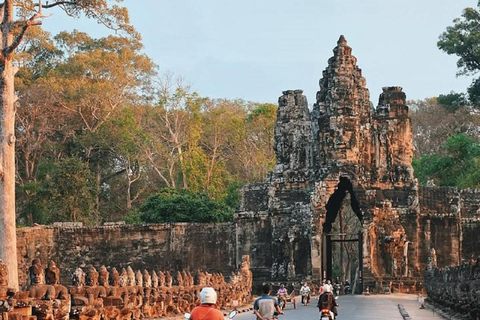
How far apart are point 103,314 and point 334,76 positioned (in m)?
28.3

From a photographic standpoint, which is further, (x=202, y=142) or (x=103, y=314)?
(x=202, y=142)

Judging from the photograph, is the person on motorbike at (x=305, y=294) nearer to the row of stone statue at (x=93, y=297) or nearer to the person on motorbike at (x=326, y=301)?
the row of stone statue at (x=93, y=297)

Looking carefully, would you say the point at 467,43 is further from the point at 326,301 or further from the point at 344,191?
the point at 326,301

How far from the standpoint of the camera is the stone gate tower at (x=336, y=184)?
152ft

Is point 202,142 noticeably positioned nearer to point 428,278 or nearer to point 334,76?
point 334,76

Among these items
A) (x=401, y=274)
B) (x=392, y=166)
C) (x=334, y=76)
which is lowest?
(x=401, y=274)

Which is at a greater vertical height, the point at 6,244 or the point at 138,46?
the point at 138,46

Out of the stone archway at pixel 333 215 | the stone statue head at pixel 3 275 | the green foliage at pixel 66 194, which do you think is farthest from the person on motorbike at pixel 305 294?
the green foliage at pixel 66 194

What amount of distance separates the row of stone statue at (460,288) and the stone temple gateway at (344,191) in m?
11.7

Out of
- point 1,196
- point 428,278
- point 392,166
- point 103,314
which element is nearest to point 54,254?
point 392,166

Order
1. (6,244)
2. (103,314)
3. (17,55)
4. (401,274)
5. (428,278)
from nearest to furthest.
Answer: (103,314)
(6,244)
(428,278)
(401,274)
(17,55)

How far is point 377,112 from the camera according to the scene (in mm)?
47906

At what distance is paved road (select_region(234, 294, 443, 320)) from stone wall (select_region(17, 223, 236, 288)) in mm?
9079

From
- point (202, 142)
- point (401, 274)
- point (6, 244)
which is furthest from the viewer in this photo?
point (202, 142)
